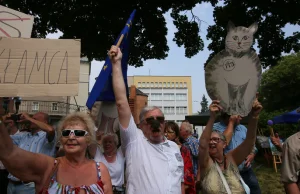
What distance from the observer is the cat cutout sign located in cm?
336

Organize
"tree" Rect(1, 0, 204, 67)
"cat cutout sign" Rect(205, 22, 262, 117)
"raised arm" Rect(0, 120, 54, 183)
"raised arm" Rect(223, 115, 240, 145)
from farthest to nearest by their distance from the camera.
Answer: "tree" Rect(1, 0, 204, 67) < "raised arm" Rect(223, 115, 240, 145) < "cat cutout sign" Rect(205, 22, 262, 117) < "raised arm" Rect(0, 120, 54, 183)

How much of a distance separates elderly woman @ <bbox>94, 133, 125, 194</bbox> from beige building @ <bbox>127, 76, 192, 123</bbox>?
76052 mm

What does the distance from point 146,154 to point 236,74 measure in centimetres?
147

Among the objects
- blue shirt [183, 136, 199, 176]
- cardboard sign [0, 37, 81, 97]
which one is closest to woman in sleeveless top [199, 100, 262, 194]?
cardboard sign [0, 37, 81, 97]

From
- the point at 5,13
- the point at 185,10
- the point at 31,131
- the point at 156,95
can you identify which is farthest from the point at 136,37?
the point at 156,95

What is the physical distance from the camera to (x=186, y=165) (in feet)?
11.8

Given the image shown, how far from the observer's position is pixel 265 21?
30.2ft

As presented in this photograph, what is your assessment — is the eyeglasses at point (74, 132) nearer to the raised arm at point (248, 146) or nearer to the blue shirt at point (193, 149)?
the raised arm at point (248, 146)

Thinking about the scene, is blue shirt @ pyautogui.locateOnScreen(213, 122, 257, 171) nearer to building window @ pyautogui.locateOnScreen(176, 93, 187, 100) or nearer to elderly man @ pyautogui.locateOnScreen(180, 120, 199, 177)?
elderly man @ pyautogui.locateOnScreen(180, 120, 199, 177)

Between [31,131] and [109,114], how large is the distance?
1.58 metres

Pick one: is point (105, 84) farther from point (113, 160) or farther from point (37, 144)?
point (37, 144)

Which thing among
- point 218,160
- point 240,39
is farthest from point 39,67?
point 240,39

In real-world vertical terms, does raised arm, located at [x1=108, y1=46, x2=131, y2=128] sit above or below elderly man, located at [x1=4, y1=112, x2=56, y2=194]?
above

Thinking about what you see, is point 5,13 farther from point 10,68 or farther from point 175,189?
point 175,189
